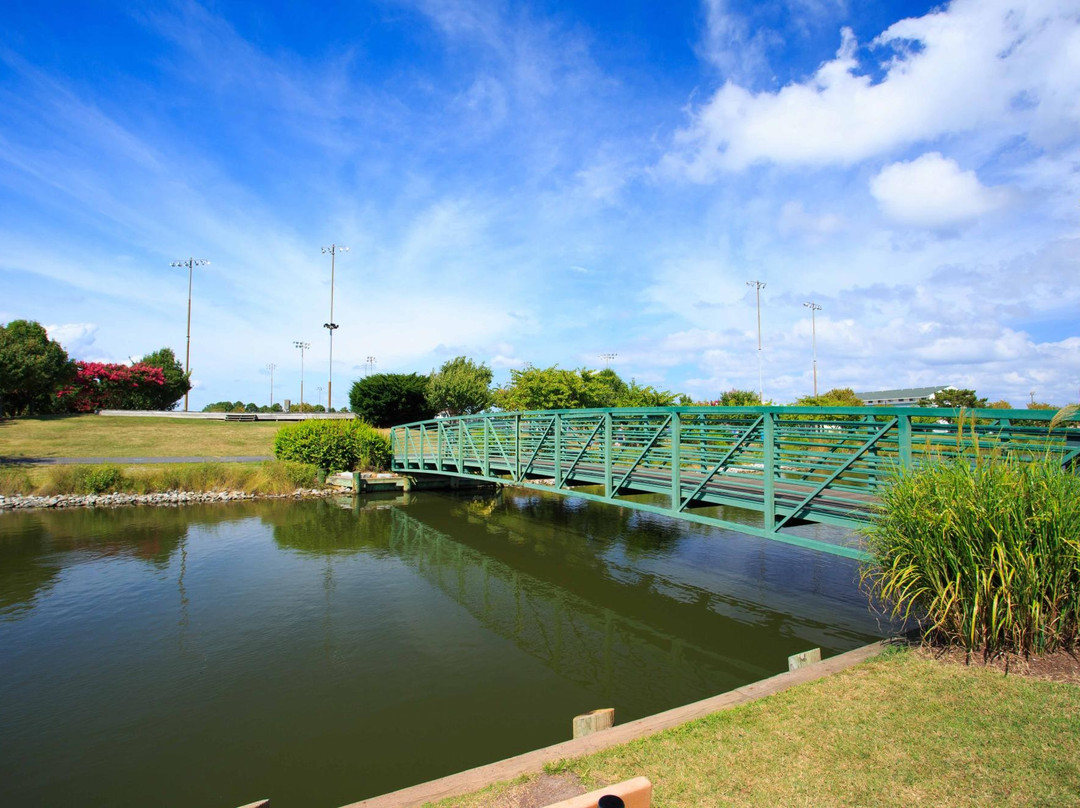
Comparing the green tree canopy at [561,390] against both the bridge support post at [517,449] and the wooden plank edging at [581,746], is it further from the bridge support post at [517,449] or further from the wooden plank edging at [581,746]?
the wooden plank edging at [581,746]

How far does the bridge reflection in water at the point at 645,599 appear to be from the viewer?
676 centimetres

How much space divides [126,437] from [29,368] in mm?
11942

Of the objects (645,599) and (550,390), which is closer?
(645,599)

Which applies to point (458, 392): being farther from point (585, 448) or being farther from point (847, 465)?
point (847, 465)

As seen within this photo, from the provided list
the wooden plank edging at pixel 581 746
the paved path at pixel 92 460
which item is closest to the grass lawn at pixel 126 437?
the paved path at pixel 92 460

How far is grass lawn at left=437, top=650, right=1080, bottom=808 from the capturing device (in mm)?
3002

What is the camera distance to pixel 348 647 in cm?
738

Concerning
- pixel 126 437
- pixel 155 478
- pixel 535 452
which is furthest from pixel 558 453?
pixel 126 437

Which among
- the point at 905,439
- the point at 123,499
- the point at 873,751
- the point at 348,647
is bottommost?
the point at 348,647

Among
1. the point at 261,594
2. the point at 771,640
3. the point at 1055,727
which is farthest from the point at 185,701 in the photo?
the point at 1055,727

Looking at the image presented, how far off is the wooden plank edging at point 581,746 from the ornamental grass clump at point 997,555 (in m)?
0.81

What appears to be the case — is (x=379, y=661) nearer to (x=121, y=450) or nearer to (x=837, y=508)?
(x=837, y=508)

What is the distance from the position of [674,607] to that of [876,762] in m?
5.71

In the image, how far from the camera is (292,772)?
478 centimetres
